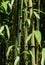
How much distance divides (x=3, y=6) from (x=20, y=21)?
11cm

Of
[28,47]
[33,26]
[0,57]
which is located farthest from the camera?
[0,57]

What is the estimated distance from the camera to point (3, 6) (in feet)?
3.55

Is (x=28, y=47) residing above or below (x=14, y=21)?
below

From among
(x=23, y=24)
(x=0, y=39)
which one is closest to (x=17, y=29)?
(x=23, y=24)

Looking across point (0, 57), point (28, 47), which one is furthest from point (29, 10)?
point (0, 57)

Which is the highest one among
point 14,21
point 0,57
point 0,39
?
point 14,21

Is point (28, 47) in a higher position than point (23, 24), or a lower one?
lower

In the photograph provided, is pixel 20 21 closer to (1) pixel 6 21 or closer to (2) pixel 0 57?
(1) pixel 6 21

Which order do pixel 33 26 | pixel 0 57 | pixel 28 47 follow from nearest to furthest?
pixel 33 26 → pixel 28 47 → pixel 0 57

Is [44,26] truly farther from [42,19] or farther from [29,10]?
[29,10]

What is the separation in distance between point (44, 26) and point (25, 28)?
8.9 inches

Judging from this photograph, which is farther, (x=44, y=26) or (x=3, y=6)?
(x=44, y=26)

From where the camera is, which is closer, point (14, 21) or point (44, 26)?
point (14, 21)

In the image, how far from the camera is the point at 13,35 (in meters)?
1.10
